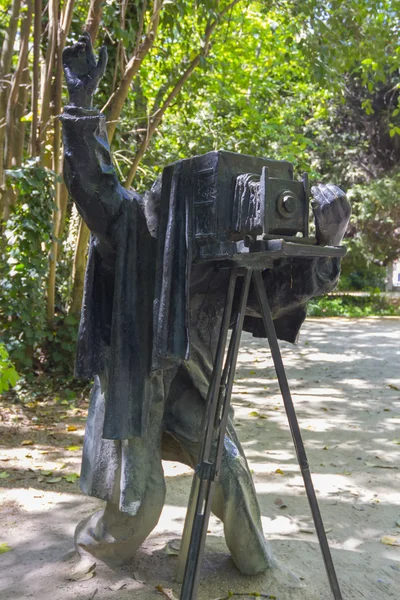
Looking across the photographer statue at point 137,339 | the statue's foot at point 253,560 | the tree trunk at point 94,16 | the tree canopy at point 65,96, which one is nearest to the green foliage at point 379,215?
the tree canopy at point 65,96

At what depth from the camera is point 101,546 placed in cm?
329

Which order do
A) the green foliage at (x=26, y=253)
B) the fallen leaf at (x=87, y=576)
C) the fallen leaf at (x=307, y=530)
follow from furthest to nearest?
the green foliage at (x=26, y=253)
the fallen leaf at (x=307, y=530)
the fallen leaf at (x=87, y=576)

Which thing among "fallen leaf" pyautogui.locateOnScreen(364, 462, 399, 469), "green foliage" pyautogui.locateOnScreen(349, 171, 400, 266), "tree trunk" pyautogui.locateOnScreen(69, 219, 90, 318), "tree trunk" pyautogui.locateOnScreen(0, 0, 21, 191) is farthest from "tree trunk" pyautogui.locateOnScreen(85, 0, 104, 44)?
"green foliage" pyautogui.locateOnScreen(349, 171, 400, 266)

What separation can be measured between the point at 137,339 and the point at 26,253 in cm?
491

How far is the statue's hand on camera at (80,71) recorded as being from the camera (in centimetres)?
265

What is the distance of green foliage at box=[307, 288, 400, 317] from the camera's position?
20.0 metres

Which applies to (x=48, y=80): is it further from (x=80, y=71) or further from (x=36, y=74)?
(x=80, y=71)

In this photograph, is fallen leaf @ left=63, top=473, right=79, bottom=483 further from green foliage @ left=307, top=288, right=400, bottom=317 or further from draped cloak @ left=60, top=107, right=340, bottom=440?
green foliage @ left=307, top=288, right=400, bottom=317

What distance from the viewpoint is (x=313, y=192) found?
2.82 metres

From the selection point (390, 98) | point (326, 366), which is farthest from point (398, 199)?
point (326, 366)

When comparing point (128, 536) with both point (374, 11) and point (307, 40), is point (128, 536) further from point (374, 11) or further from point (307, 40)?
point (374, 11)

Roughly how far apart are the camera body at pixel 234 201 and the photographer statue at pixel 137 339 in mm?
160

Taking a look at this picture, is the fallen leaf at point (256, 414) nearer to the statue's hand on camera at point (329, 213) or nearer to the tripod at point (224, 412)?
the tripod at point (224, 412)

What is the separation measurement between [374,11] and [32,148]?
14.9ft
